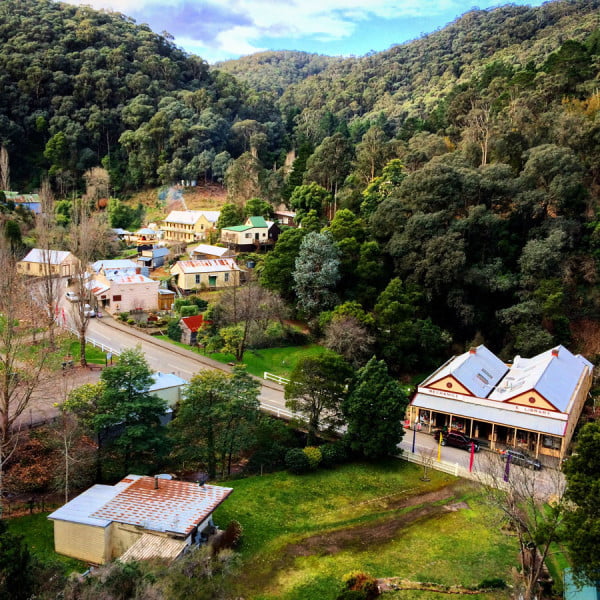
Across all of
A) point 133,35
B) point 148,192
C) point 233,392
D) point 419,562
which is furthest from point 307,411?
point 133,35

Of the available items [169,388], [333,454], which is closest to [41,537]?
[169,388]

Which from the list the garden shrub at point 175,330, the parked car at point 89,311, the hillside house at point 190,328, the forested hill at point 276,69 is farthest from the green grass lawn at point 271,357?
the forested hill at point 276,69

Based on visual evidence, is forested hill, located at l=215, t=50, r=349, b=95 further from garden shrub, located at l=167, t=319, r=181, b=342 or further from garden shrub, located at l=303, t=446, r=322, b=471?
garden shrub, located at l=303, t=446, r=322, b=471

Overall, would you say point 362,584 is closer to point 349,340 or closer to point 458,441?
point 458,441

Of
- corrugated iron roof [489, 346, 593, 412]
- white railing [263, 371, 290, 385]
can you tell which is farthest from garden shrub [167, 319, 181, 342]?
corrugated iron roof [489, 346, 593, 412]

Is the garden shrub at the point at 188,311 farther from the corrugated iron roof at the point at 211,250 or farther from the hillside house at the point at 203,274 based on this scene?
the corrugated iron roof at the point at 211,250

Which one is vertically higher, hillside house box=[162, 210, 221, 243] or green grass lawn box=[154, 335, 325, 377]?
hillside house box=[162, 210, 221, 243]
